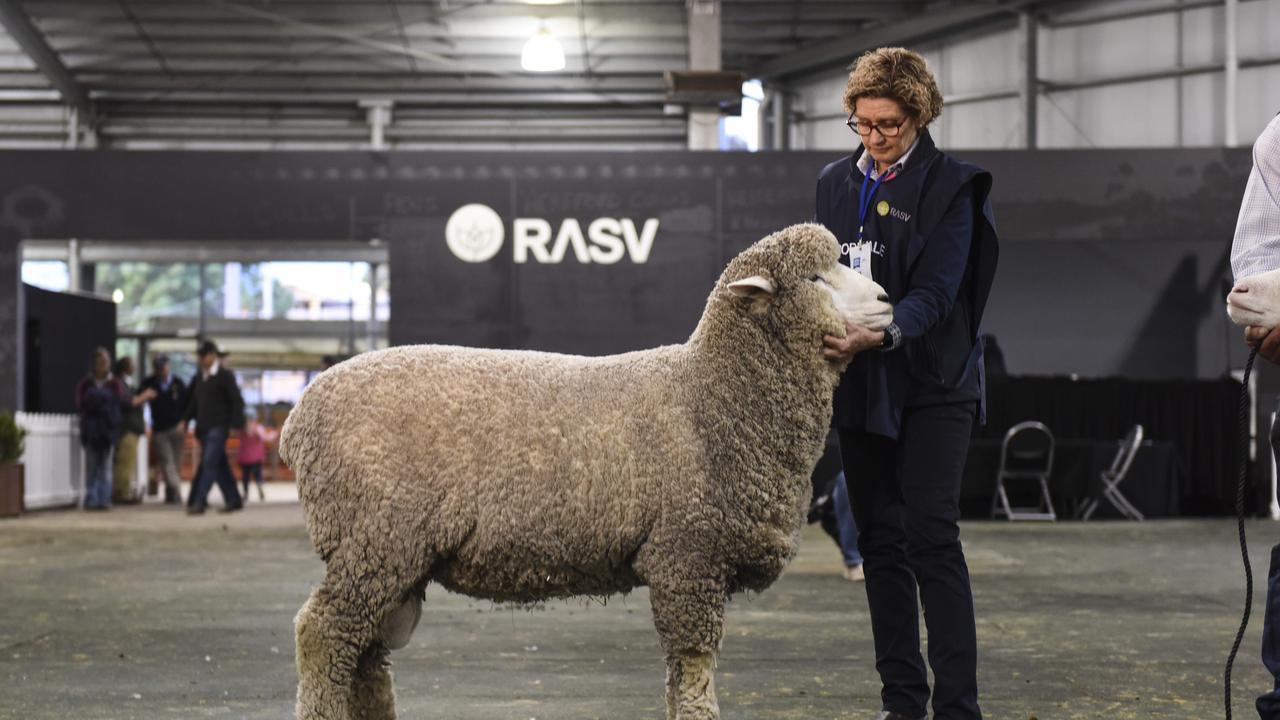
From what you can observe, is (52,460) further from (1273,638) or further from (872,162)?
(1273,638)

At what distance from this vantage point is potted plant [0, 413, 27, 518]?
14.0 meters

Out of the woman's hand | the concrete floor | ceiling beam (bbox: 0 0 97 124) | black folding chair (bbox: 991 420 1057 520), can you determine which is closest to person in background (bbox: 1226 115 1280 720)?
the woman's hand

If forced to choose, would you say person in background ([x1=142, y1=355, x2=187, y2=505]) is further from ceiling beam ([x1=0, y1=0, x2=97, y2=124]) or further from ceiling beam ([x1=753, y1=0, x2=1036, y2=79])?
ceiling beam ([x1=753, y1=0, x2=1036, y2=79])

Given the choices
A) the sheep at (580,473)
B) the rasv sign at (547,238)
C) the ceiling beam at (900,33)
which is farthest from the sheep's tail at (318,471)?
the ceiling beam at (900,33)

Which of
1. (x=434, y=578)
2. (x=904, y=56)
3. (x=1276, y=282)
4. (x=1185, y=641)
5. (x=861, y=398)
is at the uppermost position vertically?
(x=904, y=56)

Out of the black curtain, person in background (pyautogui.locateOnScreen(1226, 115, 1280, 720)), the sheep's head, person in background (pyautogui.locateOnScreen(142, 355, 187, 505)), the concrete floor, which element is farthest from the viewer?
person in background (pyautogui.locateOnScreen(142, 355, 187, 505))

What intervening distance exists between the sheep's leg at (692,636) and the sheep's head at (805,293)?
0.65 metres

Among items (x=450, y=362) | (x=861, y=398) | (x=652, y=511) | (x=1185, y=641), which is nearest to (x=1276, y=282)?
(x=861, y=398)

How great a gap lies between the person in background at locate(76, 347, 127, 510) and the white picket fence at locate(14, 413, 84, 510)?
1.03ft

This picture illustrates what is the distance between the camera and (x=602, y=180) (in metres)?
14.4

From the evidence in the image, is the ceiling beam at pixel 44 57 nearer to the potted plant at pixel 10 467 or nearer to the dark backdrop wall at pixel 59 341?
the dark backdrop wall at pixel 59 341

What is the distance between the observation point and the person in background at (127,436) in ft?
53.5

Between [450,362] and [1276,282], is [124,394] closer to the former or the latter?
[450,362]

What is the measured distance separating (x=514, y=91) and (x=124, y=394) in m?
8.59
